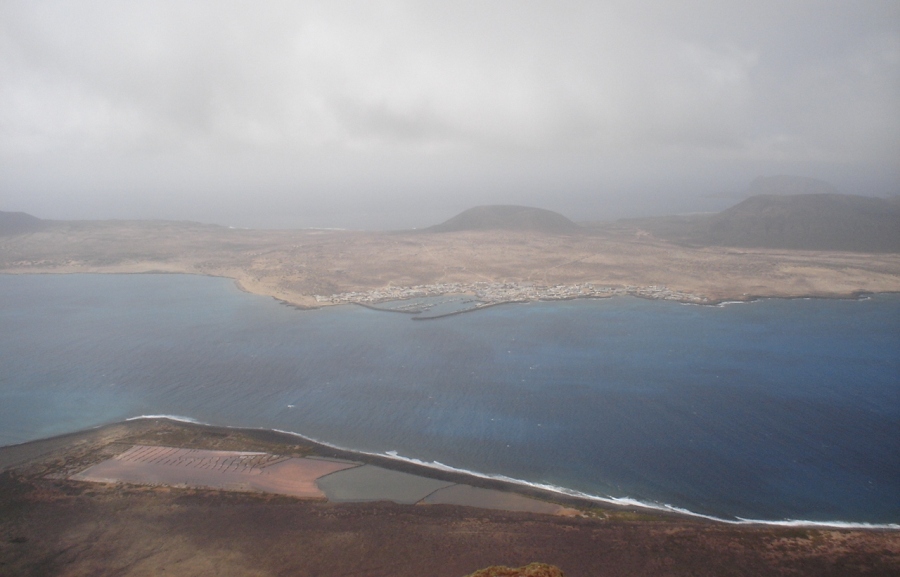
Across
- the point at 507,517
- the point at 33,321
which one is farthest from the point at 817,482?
the point at 33,321

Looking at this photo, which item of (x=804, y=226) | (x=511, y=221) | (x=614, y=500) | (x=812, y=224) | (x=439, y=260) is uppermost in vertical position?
(x=511, y=221)

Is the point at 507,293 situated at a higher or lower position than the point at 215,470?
higher

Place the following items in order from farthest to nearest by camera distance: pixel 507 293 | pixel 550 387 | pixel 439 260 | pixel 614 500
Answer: pixel 439 260
pixel 507 293
pixel 550 387
pixel 614 500

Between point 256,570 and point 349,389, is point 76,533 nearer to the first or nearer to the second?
point 256,570

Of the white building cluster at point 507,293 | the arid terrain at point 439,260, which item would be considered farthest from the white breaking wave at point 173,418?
the white building cluster at point 507,293

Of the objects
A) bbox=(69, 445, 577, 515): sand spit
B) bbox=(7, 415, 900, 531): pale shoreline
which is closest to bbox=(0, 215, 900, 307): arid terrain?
bbox=(7, 415, 900, 531): pale shoreline

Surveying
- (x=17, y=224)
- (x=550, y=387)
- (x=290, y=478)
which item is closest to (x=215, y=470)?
(x=290, y=478)

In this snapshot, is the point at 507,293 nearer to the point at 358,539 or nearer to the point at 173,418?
the point at 173,418

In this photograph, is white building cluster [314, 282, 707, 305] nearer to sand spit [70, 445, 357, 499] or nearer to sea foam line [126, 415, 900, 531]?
sea foam line [126, 415, 900, 531]
